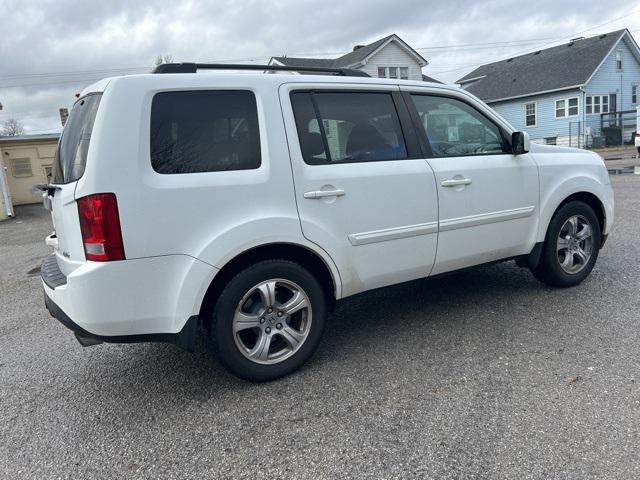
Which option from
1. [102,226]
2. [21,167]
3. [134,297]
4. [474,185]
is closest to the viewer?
[102,226]

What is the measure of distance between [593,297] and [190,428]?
358cm

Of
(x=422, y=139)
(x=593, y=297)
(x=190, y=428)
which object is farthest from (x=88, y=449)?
(x=593, y=297)

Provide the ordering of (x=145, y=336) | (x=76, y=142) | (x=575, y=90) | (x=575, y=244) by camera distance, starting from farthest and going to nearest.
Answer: (x=575, y=90), (x=575, y=244), (x=76, y=142), (x=145, y=336)

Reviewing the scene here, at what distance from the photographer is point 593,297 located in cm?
443

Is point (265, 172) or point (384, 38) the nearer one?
point (265, 172)

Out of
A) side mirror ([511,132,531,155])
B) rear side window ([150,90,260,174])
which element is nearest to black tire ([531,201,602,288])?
side mirror ([511,132,531,155])

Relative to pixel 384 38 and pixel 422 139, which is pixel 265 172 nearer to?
pixel 422 139

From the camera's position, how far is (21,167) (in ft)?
73.0

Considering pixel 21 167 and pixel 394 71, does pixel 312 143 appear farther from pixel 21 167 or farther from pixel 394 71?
pixel 394 71

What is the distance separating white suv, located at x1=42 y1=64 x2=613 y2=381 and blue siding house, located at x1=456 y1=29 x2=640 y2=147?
31550 mm

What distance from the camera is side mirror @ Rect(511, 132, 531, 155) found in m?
4.11

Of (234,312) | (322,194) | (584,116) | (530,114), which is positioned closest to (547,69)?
(530,114)

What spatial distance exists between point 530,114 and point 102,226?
36848mm

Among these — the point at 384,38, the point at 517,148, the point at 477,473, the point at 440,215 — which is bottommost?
the point at 477,473
